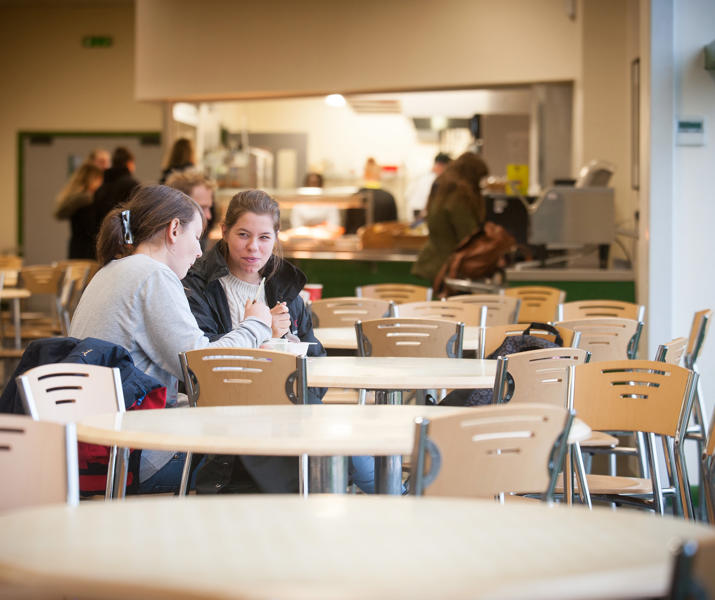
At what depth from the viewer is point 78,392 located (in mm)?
2646

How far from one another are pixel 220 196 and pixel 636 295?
431cm

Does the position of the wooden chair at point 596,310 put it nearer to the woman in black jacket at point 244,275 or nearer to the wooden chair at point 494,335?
the wooden chair at point 494,335

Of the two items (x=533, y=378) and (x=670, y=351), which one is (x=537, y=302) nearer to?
(x=670, y=351)

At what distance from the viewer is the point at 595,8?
8133 millimetres

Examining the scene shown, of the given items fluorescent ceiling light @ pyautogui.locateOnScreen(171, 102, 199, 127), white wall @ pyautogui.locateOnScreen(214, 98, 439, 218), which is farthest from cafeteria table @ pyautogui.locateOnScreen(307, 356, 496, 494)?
white wall @ pyautogui.locateOnScreen(214, 98, 439, 218)

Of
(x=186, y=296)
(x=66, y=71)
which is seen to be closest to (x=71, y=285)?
→ (x=186, y=296)

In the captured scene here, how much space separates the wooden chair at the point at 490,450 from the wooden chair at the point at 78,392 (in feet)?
3.25

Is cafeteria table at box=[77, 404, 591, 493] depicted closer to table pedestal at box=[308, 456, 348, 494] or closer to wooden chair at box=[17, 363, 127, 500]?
table pedestal at box=[308, 456, 348, 494]

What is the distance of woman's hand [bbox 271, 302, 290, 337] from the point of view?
362cm

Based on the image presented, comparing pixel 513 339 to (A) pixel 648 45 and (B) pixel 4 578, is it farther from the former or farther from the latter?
(B) pixel 4 578

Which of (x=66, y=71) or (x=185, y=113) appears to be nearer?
(x=185, y=113)

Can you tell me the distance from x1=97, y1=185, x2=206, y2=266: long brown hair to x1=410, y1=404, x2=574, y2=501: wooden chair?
5.35ft

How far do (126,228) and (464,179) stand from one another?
438cm

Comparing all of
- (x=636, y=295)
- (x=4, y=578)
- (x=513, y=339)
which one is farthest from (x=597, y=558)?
(x=636, y=295)
